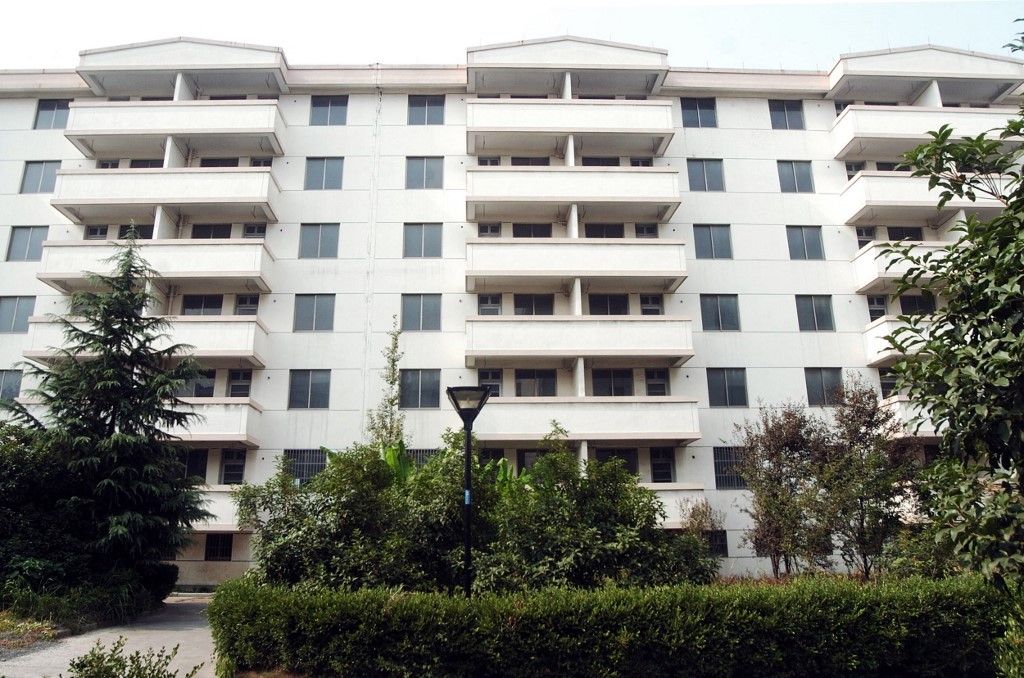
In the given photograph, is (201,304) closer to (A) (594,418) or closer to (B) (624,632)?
(A) (594,418)

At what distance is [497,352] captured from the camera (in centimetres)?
2492

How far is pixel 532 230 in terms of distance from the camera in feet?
92.7

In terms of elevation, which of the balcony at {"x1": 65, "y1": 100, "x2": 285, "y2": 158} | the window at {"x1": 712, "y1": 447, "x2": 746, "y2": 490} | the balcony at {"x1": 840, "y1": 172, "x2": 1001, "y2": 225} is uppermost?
the balcony at {"x1": 65, "y1": 100, "x2": 285, "y2": 158}

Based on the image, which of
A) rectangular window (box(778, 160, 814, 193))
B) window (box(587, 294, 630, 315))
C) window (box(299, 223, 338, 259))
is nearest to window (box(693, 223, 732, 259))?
rectangular window (box(778, 160, 814, 193))

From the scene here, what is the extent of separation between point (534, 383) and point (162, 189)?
1564 cm

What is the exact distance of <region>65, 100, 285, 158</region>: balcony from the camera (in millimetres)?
27062

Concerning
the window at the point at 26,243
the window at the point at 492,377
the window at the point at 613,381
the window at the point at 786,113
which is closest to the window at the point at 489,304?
the window at the point at 492,377

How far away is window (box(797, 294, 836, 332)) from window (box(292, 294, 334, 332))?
17779 millimetres

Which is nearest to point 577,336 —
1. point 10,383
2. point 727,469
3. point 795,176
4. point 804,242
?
point 727,469

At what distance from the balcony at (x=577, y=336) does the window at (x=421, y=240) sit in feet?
12.4

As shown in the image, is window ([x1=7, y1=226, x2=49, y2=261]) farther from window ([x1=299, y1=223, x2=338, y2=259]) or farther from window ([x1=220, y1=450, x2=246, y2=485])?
window ([x1=220, y1=450, x2=246, y2=485])

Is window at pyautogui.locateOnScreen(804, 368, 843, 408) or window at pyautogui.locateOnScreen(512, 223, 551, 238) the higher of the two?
window at pyautogui.locateOnScreen(512, 223, 551, 238)

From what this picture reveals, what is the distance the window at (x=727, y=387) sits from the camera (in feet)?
85.9

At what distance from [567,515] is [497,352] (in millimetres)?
13111
